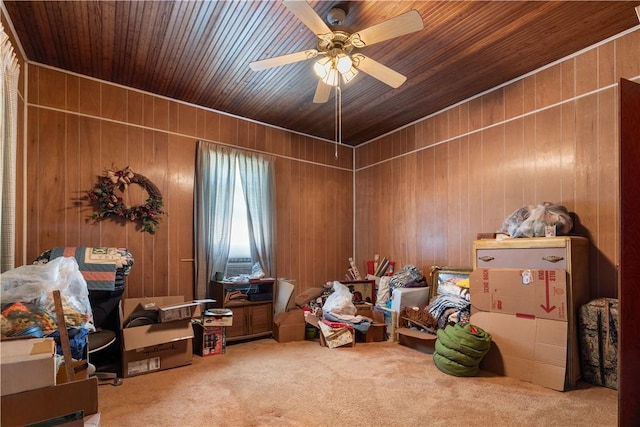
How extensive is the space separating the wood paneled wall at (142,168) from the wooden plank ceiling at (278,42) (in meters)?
0.27

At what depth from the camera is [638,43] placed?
8.48 ft

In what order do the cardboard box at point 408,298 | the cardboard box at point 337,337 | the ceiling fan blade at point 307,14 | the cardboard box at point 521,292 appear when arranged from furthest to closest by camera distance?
the cardboard box at point 408,298, the cardboard box at point 337,337, the cardboard box at point 521,292, the ceiling fan blade at point 307,14

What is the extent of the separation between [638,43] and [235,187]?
4004mm

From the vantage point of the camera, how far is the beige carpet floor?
2.07 meters

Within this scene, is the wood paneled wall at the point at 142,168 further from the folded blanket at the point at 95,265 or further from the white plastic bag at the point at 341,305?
the white plastic bag at the point at 341,305

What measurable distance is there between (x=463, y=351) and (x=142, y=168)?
141 inches

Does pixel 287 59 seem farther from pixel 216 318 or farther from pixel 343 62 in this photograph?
pixel 216 318

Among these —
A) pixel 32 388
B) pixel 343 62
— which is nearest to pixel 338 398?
pixel 32 388

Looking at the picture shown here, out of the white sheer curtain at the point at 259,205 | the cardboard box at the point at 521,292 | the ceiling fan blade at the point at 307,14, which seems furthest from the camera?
the white sheer curtain at the point at 259,205

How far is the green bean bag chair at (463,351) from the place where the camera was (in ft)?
8.87

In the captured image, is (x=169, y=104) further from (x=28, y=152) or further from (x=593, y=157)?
(x=593, y=157)

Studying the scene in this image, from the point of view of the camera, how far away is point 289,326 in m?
3.83

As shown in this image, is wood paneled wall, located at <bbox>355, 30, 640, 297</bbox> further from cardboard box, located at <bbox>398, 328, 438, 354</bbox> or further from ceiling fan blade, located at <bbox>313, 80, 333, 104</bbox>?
ceiling fan blade, located at <bbox>313, 80, 333, 104</bbox>

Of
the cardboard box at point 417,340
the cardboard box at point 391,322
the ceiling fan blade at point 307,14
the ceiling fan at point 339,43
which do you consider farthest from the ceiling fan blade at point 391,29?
the cardboard box at point 391,322
